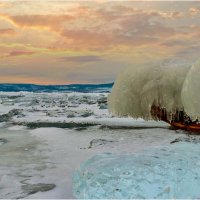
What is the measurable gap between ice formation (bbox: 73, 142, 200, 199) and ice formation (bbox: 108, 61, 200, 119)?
13.6 feet

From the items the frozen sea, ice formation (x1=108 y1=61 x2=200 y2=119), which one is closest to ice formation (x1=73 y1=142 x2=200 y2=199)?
the frozen sea

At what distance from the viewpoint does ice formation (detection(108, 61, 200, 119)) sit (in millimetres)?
10375

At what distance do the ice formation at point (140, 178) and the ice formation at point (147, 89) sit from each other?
415 centimetres

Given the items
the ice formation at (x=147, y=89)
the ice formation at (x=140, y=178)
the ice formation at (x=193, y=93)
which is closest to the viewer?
the ice formation at (x=140, y=178)

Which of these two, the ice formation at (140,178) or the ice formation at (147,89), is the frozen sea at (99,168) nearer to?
the ice formation at (140,178)

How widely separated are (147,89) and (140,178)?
490cm

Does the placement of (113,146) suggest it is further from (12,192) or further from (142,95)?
(12,192)

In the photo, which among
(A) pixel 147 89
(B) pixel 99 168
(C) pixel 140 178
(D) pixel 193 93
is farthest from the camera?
(A) pixel 147 89

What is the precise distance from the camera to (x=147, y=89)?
34.4ft

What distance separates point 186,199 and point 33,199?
2.41 m

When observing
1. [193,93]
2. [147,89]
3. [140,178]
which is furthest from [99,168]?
[147,89]

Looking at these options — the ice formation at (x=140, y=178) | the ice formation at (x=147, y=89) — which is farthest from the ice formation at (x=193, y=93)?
the ice formation at (x=140, y=178)

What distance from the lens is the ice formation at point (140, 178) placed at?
5.77 m

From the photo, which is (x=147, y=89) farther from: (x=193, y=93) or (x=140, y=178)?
(x=140, y=178)
